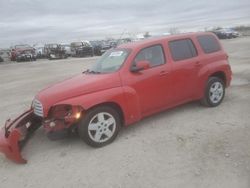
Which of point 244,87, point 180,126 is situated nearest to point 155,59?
point 180,126

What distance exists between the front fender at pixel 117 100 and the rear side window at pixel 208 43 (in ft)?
7.50

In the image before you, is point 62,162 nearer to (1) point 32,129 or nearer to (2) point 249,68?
(1) point 32,129

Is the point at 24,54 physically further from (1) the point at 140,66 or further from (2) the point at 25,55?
(1) the point at 140,66

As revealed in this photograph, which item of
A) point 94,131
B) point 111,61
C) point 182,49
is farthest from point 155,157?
point 182,49

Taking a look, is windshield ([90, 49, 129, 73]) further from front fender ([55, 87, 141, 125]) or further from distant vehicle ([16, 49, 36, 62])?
distant vehicle ([16, 49, 36, 62])

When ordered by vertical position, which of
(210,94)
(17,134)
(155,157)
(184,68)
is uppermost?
(184,68)

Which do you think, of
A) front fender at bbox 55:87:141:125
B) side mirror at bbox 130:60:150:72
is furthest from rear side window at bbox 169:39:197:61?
front fender at bbox 55:87:141:125

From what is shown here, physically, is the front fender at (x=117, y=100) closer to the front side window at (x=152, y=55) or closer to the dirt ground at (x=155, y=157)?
the dirt ground at (x=155, y=157)

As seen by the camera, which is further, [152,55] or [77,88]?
[152,55]

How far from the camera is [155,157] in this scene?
194 inches

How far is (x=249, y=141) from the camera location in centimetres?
518

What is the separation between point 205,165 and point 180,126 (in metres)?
1.72

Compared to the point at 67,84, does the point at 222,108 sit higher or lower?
lower

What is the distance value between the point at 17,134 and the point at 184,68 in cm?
345
